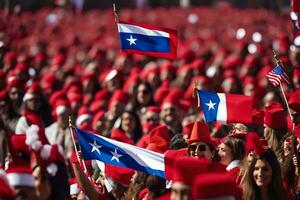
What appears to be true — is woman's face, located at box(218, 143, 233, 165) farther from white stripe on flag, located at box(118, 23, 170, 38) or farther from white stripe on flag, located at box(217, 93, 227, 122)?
white stripe on flag, located at box(118, 23, 170, 38)

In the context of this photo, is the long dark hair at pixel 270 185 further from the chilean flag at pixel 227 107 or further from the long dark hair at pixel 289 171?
the chilean flag at pixel 227 107

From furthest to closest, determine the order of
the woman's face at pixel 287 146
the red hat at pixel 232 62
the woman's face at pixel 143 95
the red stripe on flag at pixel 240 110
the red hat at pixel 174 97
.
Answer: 1. the red hat at pixel 232 62
2. the woman's face at pixel 143 95
3. the red hat at pixel 174 97
4. the red stripe on flag at pixel 240 110
5. the woman's face at pixel 287 146

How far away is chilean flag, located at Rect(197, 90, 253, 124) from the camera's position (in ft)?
44.1

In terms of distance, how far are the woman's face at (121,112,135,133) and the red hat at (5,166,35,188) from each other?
23.5ft

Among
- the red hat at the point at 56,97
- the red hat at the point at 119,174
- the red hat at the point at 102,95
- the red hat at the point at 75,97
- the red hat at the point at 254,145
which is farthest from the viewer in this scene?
the red hat at the point at 102,95

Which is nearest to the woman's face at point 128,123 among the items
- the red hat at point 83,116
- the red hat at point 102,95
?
the red hat at point 83,116

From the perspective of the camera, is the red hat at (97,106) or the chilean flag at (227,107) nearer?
the chilean flag at (227,107)

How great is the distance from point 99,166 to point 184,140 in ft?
3.28

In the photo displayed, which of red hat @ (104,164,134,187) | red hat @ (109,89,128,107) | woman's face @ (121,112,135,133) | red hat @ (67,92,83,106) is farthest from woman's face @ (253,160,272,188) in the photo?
red hat @ (67,92,83,106)

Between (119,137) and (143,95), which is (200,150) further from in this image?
(143,95)

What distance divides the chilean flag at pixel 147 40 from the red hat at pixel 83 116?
10.9 ft

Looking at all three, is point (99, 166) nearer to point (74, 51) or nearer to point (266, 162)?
point (266, 162)

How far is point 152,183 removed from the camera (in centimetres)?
1152

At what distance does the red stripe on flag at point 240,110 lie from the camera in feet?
44.1
